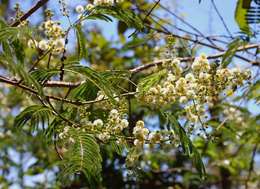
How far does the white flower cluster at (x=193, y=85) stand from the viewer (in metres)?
1.35

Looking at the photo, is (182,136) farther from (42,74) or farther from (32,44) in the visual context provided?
(32,44)

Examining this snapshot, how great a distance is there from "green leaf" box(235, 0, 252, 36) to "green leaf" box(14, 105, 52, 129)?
1.93 feet

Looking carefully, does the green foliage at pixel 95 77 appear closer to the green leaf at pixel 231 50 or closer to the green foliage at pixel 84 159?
the green foliage at pixel 84 159

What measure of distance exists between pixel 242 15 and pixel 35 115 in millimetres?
637

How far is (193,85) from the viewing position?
1.38 metres

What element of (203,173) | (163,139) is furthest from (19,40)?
(203,173)

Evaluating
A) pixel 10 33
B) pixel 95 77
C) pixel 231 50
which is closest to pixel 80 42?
pixel 95 77

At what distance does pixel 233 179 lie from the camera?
3.77m

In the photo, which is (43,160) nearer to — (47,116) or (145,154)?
(145,154)

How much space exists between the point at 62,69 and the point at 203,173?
48 centimetres

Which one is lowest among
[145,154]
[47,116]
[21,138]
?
[47,116]

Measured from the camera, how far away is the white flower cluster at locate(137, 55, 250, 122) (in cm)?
135

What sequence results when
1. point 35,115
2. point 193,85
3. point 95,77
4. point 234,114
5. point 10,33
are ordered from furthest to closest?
1. point 234,114
2. point 193,85
3. point 35,115
4. point 95,77
5. point 10,33

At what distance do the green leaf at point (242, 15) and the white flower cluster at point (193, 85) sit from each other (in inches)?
5.1
